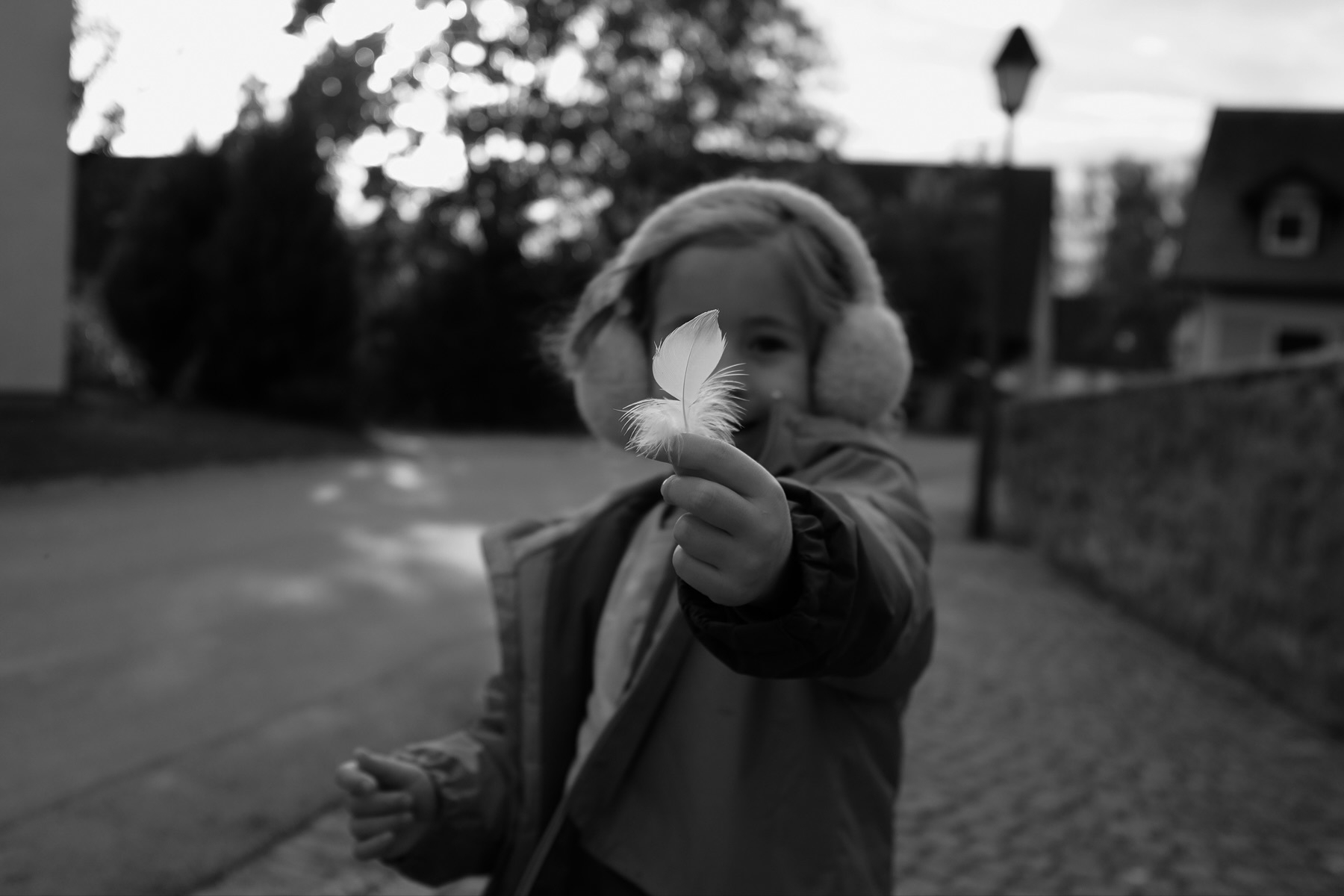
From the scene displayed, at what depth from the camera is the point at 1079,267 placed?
7219cm

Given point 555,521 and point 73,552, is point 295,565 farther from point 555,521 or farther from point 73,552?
point 555,521

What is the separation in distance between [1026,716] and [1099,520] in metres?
4.93

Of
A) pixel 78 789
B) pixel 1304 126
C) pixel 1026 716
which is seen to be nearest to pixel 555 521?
pixel 78 789

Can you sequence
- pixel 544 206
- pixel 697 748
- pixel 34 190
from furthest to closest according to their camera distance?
pixel 544 206, pixel 34 190, pixel 697 748

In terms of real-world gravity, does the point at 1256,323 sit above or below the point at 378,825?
above

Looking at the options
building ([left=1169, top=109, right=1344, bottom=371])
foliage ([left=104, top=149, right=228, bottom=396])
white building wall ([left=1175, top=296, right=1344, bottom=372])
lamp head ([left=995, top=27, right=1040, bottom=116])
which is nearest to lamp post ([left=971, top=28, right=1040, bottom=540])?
lamp head ([left=995, top=27, right=1040, bottom=116])

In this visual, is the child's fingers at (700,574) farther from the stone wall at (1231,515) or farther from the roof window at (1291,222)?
the roof window at (1291,222)

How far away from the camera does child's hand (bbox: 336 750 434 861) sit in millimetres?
2186

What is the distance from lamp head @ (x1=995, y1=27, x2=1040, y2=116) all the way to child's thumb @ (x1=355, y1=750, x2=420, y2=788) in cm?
1269

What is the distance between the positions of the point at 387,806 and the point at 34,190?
20.0ft

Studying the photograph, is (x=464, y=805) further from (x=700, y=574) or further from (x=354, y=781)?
(x=700, y=574)

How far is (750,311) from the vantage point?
2150 mm

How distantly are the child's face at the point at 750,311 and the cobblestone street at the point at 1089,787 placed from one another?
2247 millimetres

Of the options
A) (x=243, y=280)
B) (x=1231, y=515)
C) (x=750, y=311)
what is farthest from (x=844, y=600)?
(x=243, y=280)
